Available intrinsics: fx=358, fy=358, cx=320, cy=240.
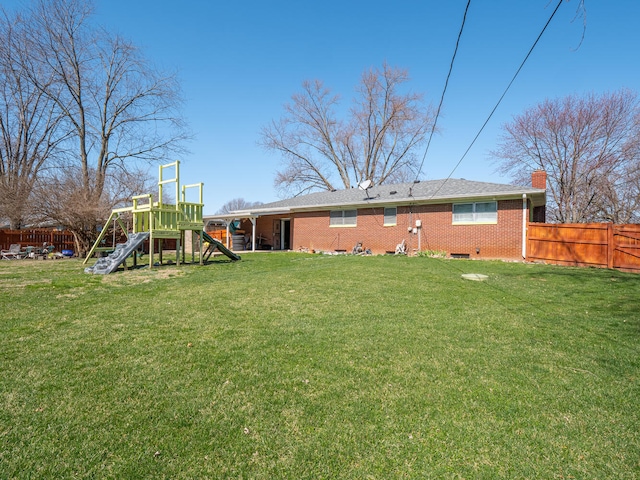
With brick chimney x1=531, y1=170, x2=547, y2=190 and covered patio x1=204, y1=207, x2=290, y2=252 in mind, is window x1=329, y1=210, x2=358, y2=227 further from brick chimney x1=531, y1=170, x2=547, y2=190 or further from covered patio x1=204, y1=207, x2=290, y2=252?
brick chimney x1=531, y1=170, x2=547, y2=190

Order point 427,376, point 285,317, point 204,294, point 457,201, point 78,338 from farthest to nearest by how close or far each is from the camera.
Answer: point 457,201, point 204,294, point 285,317, point 78,338, point 427,376

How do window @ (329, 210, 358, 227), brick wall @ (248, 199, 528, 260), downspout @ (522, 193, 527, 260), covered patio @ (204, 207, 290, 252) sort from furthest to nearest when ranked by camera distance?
covered patio @ (204, 207, 290, 252) < window @ (329, 210, 358, 227) < brick wall @ (248, 199, 528, 260) < downspout @ (522, 193, 527, 260)

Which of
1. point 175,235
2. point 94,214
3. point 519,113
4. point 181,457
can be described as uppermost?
point 519,113

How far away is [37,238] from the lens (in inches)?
818

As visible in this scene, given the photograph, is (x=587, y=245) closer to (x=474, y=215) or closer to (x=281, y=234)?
(x=474, y=215)

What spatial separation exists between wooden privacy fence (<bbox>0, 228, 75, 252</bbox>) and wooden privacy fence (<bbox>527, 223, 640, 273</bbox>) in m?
25.0

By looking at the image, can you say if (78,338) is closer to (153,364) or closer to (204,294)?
(153,364)

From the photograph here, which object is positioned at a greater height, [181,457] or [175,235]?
[175,235]


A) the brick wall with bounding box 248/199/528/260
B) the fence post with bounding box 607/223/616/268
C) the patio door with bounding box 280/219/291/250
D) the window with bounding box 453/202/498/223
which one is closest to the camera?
the fence post with bounding box 607/223/616/268

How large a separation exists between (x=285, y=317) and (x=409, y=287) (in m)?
3.46

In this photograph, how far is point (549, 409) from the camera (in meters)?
3.07

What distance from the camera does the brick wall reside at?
14734mm

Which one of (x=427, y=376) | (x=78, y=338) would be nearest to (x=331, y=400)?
(x=427, y=376)

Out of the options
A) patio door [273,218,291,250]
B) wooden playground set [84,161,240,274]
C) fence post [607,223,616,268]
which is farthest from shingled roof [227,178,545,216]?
wooden playground set [84,161,240,274]
